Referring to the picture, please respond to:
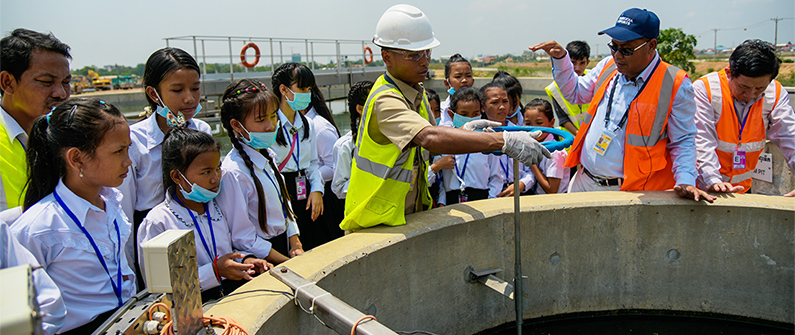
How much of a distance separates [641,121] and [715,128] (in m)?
0.83

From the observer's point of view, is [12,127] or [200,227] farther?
[200,227]

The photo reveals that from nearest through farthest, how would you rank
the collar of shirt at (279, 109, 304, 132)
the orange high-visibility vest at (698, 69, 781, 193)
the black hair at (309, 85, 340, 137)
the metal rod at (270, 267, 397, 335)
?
the metal rod at (270, 267, 397, 335) → the orange high-visibility vest at (698, 69, 781, 193) → the collar of shirt at (279, 109, 304, 132) → the black hair at (309, 85, 340, 137)

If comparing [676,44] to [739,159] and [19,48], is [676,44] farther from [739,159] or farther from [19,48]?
[19,48]

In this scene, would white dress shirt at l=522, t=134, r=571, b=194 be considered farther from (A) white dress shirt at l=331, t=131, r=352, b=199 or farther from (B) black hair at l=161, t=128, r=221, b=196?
(B) black hair at l=161, t=128, r=221, b=196

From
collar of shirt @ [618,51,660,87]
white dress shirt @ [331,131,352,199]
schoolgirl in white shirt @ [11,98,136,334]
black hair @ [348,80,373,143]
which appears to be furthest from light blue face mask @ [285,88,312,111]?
collar of shirt @ [618,51,660,87]

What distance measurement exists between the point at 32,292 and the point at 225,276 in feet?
4.72

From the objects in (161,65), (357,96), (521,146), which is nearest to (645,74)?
(521,146)

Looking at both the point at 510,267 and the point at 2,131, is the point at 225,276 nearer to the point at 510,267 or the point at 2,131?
the point at 2,131

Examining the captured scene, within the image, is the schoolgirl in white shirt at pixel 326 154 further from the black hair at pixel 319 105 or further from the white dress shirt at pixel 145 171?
the white dress shirt at pixel 145 171

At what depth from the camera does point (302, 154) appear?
3734 millimetres

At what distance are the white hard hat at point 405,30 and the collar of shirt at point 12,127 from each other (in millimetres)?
1697

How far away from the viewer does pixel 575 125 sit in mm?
4832

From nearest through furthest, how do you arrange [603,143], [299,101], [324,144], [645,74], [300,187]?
1. [645,74]
2. [603,143]
3. [300,187]
4. [299,101]
5. [324,144]

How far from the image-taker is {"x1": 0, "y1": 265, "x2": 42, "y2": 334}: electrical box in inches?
32.5
